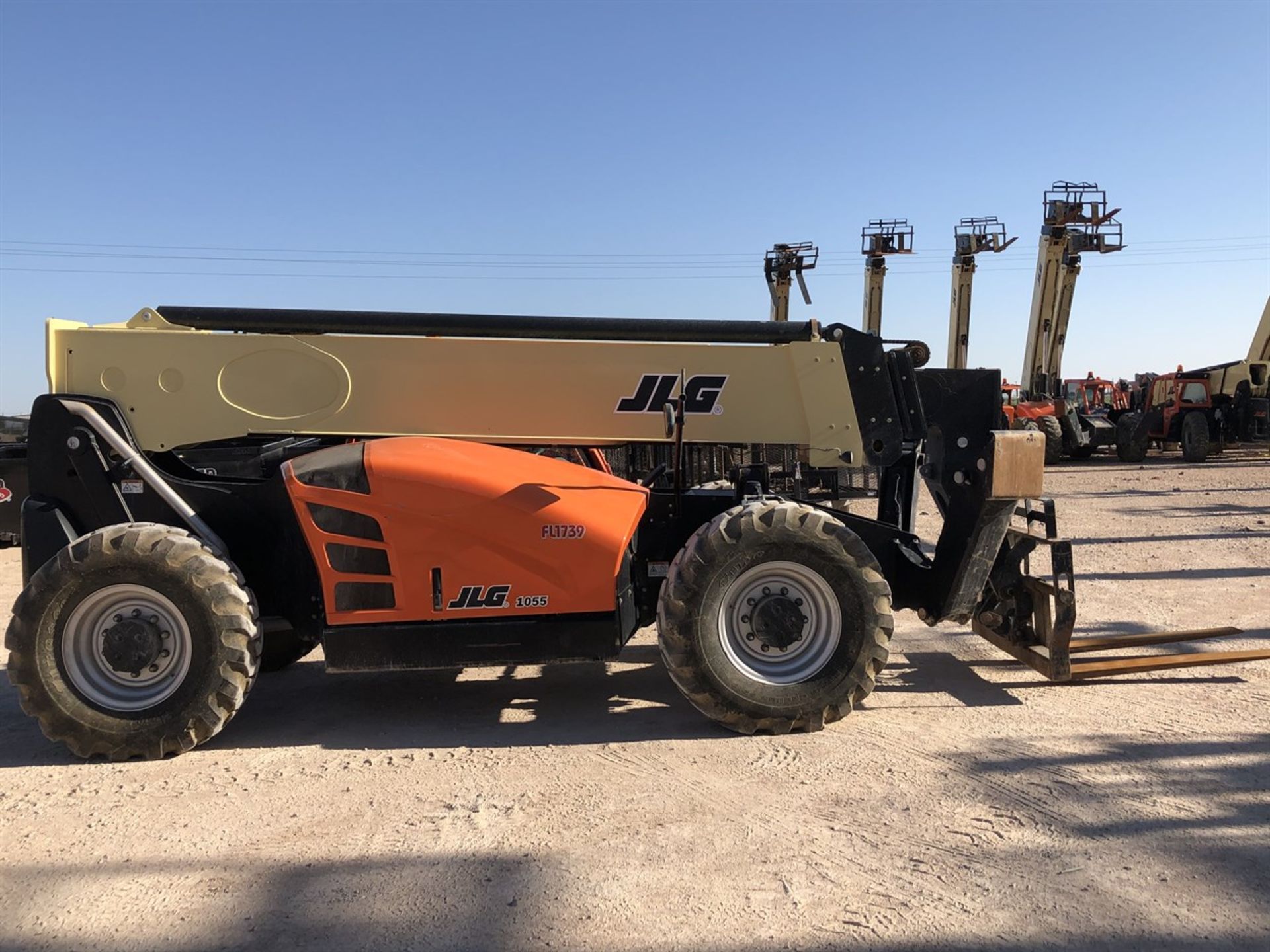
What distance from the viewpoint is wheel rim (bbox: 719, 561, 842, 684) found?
4824 mm

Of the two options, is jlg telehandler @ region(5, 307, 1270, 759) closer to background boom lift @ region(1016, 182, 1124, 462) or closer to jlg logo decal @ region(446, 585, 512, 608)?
jlg logo decal @ region(446, 585, 512, 608)

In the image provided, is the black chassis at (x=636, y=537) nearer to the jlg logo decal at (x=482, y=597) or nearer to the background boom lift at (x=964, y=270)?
the jlg logo decal at (x=482, y=597)

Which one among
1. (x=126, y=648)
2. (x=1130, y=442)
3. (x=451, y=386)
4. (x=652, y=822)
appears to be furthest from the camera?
(x=1130, y=442)

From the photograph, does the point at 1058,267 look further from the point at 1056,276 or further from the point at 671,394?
the point at 671,394

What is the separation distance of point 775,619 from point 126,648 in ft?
10.5

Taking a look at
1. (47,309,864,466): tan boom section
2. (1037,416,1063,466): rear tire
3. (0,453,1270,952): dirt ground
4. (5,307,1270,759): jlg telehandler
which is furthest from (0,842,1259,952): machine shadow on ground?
(1037,416,1063,466): rear tire

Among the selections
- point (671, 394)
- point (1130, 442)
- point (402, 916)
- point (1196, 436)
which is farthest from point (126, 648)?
point (1130, 442)

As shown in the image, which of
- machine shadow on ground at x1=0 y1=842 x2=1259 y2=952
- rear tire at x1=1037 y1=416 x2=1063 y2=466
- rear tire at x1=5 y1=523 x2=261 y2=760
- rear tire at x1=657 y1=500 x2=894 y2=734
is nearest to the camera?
machine shadow on ground at x1=0 y1=842 x2=1259 y2=952

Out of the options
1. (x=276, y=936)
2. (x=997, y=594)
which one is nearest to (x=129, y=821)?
(x=276, y=936)

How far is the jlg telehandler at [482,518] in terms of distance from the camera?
457 centimetres

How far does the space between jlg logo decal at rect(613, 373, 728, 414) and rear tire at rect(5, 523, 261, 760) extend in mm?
2255

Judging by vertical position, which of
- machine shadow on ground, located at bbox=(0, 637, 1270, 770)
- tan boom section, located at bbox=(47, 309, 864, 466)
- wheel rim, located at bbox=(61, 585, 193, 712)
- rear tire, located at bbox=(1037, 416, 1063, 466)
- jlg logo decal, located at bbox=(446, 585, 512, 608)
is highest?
tan boom section, located at bbox=(47, 309, 864, 466)

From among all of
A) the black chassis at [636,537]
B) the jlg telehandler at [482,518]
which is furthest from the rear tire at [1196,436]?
the black chassis at [636,537]

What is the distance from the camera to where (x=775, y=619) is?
4840 millimetres
